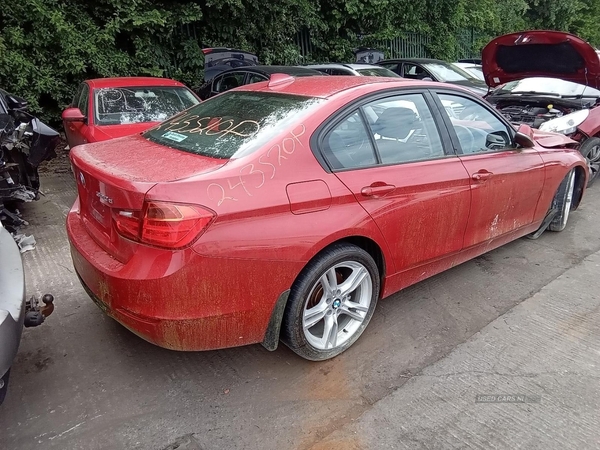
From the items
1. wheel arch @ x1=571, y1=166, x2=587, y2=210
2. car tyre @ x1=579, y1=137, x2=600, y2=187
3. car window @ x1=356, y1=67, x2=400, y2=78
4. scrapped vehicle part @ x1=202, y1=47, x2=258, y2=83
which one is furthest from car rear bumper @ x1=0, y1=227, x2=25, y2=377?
car window @ x1=356, y1=67, x2=400, y2=78

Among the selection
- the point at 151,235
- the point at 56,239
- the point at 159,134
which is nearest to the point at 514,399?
the point at 151,235

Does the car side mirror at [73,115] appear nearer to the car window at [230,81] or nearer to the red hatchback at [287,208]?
the red hatchback at [287,208]

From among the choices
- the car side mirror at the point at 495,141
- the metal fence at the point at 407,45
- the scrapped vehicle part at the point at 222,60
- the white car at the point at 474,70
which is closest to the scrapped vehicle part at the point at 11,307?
the car side mirror at the point at 495,141

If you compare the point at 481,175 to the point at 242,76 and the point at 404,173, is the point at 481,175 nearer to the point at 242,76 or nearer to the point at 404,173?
the point at 404,173

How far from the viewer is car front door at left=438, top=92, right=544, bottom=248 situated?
10.8 ft

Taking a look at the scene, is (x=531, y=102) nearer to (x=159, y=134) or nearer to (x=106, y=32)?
(x=159, y=134)

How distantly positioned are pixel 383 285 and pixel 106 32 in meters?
8.09

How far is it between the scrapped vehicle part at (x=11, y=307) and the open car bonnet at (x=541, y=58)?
6330 mm

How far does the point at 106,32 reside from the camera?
28.6 ft

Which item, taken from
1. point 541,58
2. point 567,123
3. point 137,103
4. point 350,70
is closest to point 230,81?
point 350,70

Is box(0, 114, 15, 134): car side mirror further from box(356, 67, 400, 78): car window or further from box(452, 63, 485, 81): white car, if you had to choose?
box(452, 63, 485, 81): white car

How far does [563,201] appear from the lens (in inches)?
177

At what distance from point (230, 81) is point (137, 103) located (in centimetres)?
260

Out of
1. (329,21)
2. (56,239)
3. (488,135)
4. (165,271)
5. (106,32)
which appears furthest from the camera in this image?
(329,21)
